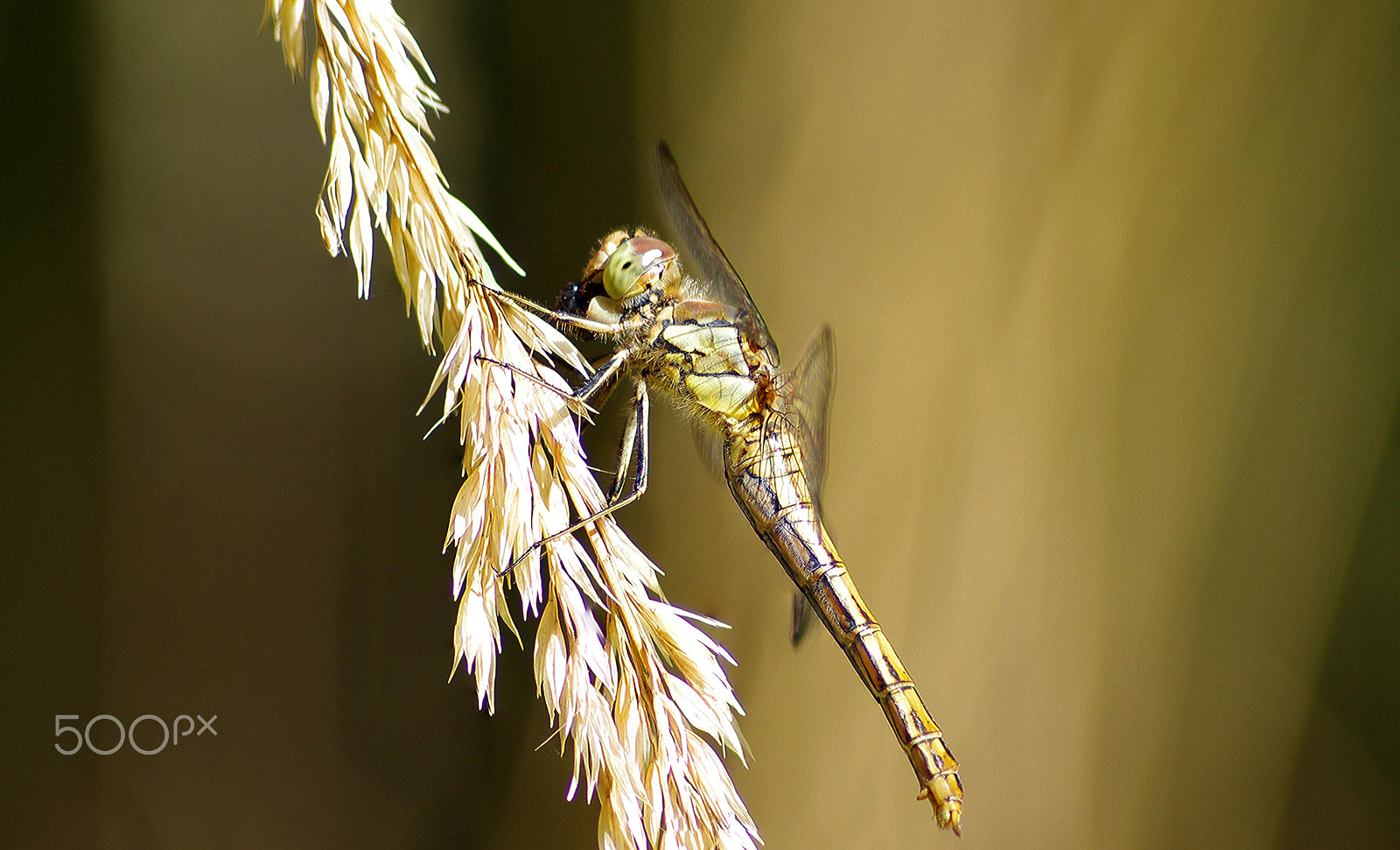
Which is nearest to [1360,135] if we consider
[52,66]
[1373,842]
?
[1373,842]

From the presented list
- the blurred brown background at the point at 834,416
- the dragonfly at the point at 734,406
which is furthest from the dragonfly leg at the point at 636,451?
the blurred brown background at the point at 834,416

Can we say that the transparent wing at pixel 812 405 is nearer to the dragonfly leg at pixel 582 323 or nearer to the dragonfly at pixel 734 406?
the dragonfly at pixel 734 406

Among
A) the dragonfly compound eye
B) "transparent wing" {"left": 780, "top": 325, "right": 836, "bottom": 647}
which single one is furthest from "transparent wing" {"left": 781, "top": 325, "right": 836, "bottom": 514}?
the dragonfly compound eye

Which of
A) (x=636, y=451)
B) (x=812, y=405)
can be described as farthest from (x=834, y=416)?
(x=636, y=451)

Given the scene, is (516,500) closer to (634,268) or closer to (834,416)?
(634,268)

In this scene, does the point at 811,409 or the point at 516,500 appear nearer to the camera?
the point at 516,500

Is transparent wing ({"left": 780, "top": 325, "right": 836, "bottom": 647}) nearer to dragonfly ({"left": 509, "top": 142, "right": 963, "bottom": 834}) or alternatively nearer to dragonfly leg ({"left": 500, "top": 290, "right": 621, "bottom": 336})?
dragonfly ({"left": 509, "top": 142, "right": 963, "bottom": 834})
